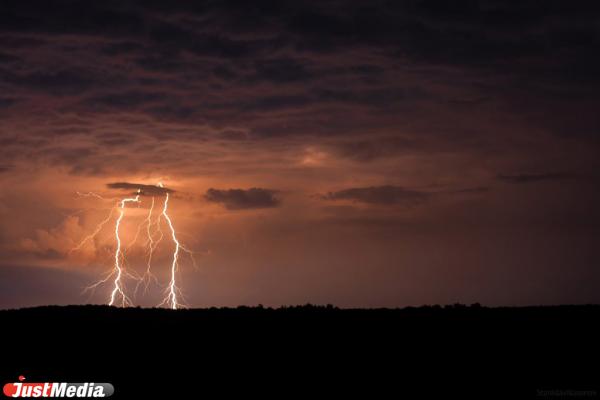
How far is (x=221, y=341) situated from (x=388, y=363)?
193 inches

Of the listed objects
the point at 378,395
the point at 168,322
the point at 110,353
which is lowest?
the point at 378,395

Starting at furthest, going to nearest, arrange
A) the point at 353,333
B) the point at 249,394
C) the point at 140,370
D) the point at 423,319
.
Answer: the point at 423,319 < the point at 353,333 < the point at 140,370 < the point at 249,394

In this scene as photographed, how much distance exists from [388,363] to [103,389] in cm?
712

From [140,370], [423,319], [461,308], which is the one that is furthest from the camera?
A: [461,308]

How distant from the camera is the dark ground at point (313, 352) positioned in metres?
18.5

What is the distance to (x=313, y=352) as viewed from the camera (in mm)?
21016

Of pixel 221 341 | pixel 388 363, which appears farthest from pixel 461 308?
pixel 221 341

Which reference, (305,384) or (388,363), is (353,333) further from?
(305,384)

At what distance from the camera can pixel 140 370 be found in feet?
64.8

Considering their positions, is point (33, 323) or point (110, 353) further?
point (33, 323)

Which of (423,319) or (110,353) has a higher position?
(423,319)

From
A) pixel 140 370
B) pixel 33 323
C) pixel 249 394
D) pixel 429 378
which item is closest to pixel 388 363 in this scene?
pixel 429 378

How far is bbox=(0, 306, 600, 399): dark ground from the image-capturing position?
18500 mm

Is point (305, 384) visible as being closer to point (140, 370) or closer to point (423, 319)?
point (140, 370)
